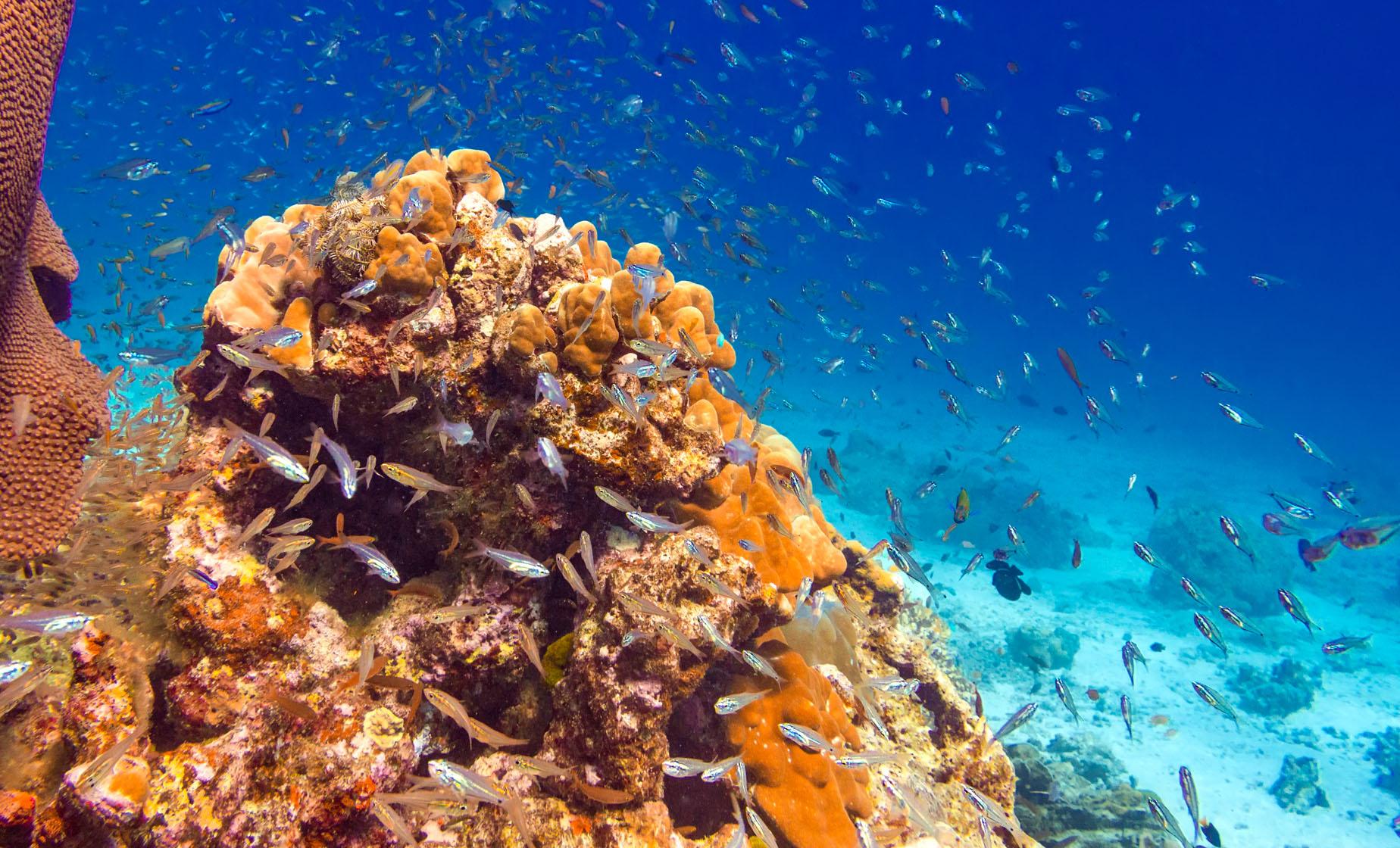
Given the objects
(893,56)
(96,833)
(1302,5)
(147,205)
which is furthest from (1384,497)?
(147,205)

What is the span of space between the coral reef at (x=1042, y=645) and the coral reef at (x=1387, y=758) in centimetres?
687

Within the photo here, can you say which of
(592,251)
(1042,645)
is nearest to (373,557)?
(592,251)

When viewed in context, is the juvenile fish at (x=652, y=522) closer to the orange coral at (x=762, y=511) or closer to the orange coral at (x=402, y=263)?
the orange coral at (x=762, y=511)

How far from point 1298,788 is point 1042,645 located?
5.76 metres

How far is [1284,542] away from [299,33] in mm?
73675

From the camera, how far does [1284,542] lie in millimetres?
30719

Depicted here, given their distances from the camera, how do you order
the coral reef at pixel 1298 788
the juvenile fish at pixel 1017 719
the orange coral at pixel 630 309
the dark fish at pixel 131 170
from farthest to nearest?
the coral reef at pixel 1298 788 → the dark fish at pixel 131 170 → the juvenile fish at pixel 1017 719 → the orange coral at pixel 630 309

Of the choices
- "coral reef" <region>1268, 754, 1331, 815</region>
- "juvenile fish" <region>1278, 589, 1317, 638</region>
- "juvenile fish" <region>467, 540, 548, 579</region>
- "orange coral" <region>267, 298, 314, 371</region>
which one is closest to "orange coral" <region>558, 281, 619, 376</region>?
"juvenile fish" <region>467, 540, 548, 579</region>

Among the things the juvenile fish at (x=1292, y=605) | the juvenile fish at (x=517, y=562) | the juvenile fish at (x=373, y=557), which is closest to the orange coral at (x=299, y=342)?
the juvenile fish at (x=373, y=557)

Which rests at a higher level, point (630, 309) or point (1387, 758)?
point (1387, 758)

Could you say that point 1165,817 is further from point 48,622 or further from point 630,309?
point 48,622

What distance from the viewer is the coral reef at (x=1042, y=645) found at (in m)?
17.7

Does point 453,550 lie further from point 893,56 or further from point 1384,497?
point 893,56

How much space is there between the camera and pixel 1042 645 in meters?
17.7
